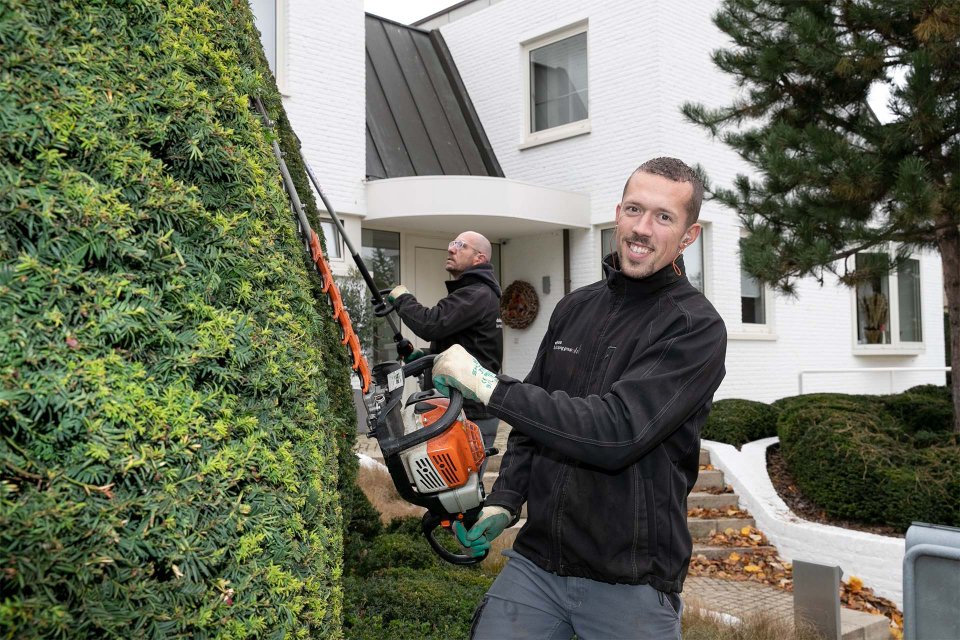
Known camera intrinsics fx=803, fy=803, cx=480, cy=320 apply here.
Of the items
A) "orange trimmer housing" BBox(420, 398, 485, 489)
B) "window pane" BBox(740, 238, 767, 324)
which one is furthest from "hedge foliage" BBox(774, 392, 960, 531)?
"window pane" BBox(740, 238, 767, 324)

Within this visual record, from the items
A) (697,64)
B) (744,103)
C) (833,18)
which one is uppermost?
(697,64)

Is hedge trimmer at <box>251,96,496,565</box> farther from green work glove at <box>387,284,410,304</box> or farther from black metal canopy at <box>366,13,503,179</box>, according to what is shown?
black metal canopy at <box>366,13,503,179</box>

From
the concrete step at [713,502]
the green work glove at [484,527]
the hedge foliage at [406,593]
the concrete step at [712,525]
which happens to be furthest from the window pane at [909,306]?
the green work glove at [484,527]

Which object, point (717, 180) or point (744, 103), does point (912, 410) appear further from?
point (717, 180)

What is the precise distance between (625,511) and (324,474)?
94cm

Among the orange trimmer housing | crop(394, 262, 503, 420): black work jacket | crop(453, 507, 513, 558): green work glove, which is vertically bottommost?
crop(453, 507, 513, 558): green work glove

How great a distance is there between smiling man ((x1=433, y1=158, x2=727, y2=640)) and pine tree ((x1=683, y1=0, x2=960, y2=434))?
4.44 metres

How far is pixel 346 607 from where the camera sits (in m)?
3.36

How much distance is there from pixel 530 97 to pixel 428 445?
11.3m

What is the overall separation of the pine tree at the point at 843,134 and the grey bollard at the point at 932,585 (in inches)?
177

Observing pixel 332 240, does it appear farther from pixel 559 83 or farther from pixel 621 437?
pixel 621 437

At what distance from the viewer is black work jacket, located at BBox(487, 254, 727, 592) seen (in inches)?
83.7

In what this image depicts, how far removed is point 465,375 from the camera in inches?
88.4

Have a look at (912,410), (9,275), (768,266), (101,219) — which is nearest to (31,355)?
(9,275)
